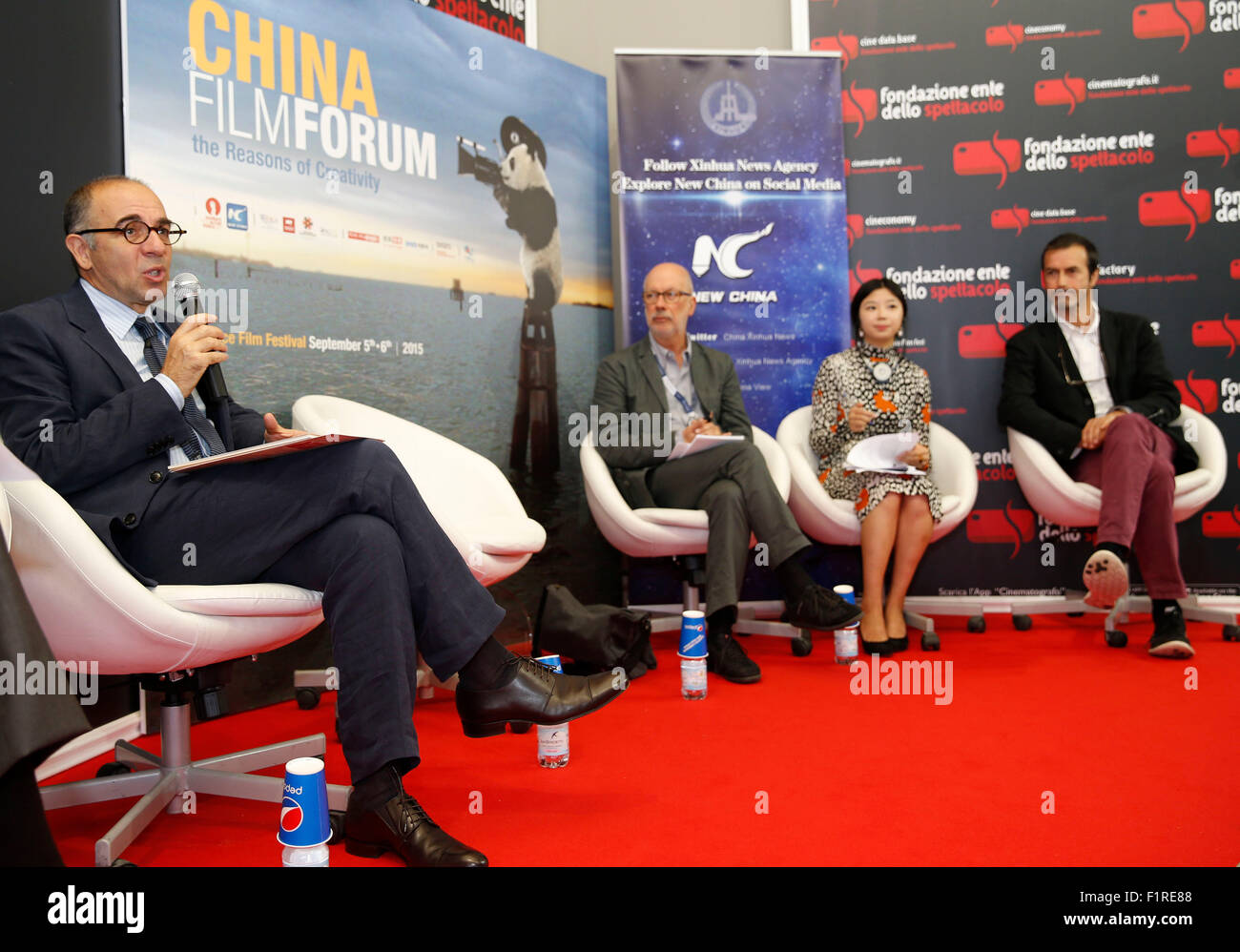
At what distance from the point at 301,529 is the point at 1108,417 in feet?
10.4

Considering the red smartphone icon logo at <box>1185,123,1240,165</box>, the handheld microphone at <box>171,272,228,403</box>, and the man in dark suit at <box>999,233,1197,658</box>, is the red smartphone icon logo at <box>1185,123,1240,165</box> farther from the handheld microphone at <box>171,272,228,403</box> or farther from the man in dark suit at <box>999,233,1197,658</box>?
the handheld microphone at <box>171,272,228,403</box>

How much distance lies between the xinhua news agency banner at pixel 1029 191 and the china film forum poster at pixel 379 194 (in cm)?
142

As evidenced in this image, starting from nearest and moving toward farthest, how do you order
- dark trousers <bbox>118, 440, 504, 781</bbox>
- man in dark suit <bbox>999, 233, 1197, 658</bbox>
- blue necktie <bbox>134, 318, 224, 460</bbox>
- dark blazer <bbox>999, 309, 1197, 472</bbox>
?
dark trousers <bbox>118, 440, 504, 781</bbox>
blue necktie <bbox>134, 318, 224, 460</bbox>
man in dark suit <bbox>999, 233, 1197, 658</bbox>
dark blazer <bbox>999, 309, 1197, 472</bbox>

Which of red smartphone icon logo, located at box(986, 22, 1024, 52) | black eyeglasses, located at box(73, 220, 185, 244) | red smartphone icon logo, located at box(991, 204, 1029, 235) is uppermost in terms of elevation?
red smartphone icon logo, located at box(986, 22, 1024, 52)

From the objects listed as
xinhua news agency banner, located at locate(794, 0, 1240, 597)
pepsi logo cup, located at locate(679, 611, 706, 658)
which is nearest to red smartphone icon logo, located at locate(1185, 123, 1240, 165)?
xinhua news agency banner, located at locate(794, 0, 1240, 597)

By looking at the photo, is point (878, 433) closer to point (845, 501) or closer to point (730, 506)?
point (845, 501)

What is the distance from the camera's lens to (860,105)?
4.44 metres

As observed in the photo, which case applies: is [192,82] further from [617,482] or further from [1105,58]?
[1105,58]

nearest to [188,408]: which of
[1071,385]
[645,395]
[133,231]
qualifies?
[133,231]

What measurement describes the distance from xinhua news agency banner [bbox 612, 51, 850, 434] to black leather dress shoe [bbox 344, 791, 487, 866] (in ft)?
9.64

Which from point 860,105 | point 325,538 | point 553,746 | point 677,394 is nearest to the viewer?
point 325,538

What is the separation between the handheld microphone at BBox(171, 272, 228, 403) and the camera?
2.16 meters
